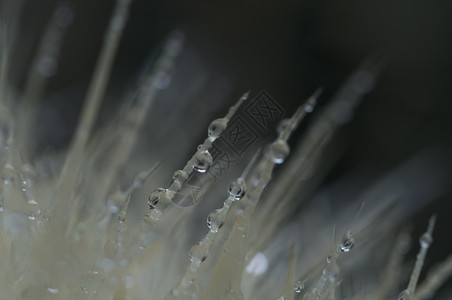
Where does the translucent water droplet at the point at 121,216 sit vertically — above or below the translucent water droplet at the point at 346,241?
above

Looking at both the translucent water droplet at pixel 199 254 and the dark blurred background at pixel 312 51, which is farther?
the dark blurred background at pixel 312 51

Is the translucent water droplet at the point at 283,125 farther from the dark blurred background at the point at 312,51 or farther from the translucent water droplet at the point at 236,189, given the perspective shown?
the dark blurred background at the point at 312,51

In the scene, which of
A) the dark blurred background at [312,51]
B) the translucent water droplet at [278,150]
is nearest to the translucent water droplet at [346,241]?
the translucent water droplet at [278,150]

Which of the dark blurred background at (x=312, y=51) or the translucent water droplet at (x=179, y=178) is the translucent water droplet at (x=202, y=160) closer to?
the translucent water droplet at (x=179, y=178)

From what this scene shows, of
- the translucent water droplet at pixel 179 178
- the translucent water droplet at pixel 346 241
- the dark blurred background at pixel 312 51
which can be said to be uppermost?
the dark blurred background at pixel 312 51

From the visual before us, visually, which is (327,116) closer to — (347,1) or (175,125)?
(175,125)

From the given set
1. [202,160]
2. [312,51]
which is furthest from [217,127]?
[312,51]

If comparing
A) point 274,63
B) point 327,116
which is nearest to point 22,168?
point 327,116

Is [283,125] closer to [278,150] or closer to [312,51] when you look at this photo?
[278,150]

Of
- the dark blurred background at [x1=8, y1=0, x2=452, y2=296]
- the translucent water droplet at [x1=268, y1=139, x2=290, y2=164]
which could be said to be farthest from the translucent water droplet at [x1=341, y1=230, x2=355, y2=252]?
the dark blurred background at [x1=8, y1=0, x2=452, y2=296]
